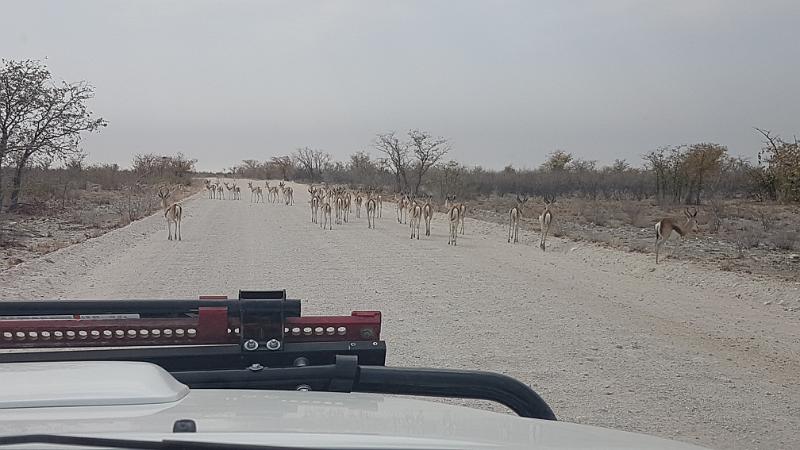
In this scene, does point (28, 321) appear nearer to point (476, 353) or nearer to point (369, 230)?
point (476, 353)

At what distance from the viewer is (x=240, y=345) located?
3.30 metres

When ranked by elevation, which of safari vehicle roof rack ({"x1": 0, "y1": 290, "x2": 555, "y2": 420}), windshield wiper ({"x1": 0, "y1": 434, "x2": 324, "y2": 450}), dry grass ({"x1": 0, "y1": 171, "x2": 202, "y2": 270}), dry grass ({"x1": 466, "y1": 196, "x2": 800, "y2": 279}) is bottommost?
dry grass ({"x1": 0, "y1": 171, "x2": 202, "y2": 270})

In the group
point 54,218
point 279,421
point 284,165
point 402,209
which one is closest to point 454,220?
point 402,209

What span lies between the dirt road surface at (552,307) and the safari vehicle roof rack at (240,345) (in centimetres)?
355

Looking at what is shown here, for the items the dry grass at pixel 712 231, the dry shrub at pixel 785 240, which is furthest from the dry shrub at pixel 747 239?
the dry shrub at pixel 785 240

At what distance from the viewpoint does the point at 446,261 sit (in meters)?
18.2

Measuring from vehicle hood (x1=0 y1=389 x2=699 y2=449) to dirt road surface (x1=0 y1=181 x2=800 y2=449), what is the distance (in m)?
4.10

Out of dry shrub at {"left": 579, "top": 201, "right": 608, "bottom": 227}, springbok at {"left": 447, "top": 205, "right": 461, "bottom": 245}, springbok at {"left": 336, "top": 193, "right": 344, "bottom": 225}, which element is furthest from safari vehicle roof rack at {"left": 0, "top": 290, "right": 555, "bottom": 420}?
dry shrub at {"left": 579, "top": 201, "right": 608, "bottom": 227}

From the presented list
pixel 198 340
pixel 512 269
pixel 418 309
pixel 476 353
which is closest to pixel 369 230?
pixel 512 269

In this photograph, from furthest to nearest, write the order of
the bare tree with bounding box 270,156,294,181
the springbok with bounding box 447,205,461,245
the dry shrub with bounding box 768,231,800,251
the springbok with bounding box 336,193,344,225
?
the bare tree with bounding box 270,156,294,181 → the springbok with bounding box 336,193,344,225 → the springbok with bounding box 447,205,461,245 → the dry shrub with bounding box 768,231,800,251

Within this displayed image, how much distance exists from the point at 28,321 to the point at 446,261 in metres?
15.0

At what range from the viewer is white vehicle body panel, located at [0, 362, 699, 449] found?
1907 millimetres

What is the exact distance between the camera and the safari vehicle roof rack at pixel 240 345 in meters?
2.94

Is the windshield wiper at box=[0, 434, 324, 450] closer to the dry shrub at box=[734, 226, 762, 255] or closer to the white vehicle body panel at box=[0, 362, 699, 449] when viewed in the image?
the white vehicle body panel at box=[0, 362, 699, 449]
